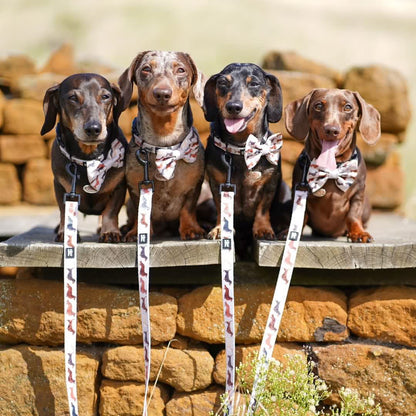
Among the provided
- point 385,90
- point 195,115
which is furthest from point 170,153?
point 385,90

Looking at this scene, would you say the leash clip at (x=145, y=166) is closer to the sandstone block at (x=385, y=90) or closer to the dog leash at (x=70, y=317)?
the dog leash at (x=70, y=317)

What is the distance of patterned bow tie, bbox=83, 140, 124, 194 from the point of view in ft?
11.5

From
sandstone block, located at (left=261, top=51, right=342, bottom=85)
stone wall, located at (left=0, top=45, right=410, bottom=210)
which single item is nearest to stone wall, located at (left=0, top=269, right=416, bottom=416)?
stone wall, located at (left=0, top=45, right=410, bottom=210)

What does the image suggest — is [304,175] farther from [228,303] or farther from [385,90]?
[385,90]

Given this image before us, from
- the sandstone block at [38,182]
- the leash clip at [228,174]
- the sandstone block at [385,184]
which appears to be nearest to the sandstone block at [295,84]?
the sandstone block at [385,184]

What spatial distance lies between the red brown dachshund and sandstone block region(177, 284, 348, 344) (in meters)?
0.49

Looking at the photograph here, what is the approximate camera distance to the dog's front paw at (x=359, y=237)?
354 centimetres

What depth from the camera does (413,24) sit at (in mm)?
43219

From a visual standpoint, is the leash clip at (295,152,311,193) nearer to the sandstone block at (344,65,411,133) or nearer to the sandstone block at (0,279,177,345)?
the sandstone block at (0,279,177,345)

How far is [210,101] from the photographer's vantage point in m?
3.69

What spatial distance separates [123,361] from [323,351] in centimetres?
120

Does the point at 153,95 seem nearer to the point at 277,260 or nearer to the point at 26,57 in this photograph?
the point at 277,260

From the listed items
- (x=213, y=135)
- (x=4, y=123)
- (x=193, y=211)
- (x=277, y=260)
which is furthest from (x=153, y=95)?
(x=4, y=123)

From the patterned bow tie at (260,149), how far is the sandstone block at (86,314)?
38.3 inches
